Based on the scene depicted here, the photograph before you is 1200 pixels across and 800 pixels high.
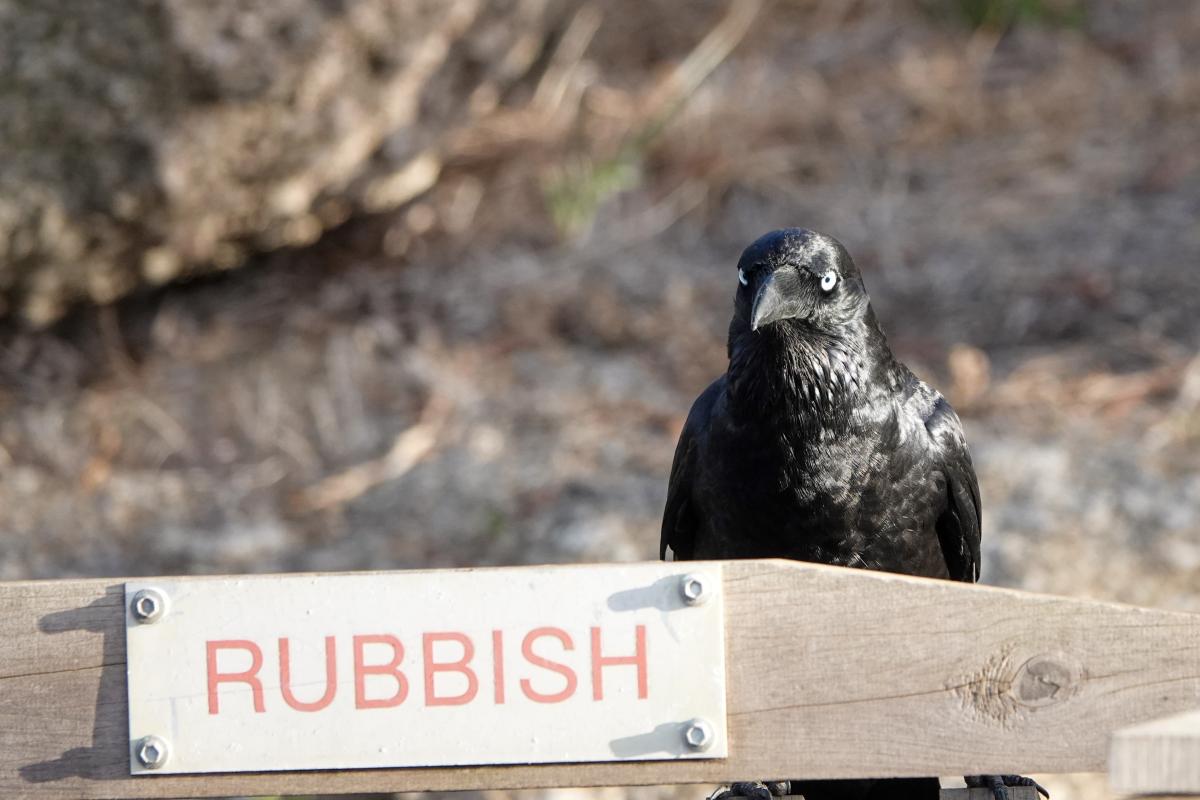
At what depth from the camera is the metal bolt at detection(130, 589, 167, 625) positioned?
2.16 meters

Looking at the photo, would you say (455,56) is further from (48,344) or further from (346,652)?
(346,652)

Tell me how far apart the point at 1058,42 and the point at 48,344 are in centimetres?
537

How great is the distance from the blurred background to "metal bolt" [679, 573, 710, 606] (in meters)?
2.73

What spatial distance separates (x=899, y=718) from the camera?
2.17 metres

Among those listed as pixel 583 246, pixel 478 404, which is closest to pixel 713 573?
pixel 478 404

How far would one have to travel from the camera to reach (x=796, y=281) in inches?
123

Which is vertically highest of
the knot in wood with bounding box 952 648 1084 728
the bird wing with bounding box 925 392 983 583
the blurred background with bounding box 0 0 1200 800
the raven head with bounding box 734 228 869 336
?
the blurred background with bounding box 0 0 1200 800

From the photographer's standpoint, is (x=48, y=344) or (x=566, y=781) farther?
(x=48, y=344)

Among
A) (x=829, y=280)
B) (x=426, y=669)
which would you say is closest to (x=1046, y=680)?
(x=426, y=669)

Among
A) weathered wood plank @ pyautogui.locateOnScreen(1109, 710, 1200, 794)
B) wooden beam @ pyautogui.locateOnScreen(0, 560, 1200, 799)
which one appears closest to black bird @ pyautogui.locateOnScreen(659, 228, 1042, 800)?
wooden beam @ pyautogui.locateOnScreen(0, 560, 1200, 799)

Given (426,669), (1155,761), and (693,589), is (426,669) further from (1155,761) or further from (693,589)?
→ (1155,761)

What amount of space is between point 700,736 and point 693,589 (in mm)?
213

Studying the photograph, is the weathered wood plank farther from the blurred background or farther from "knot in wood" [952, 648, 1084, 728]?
the blurred background

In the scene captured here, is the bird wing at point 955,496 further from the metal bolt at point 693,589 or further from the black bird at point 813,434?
the metal bolt at point 693,589
